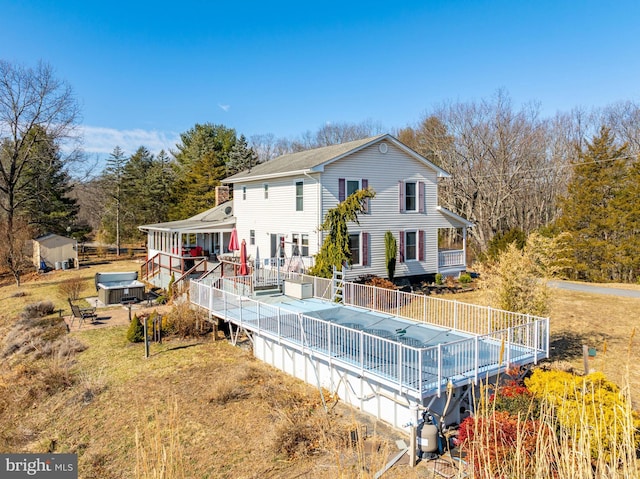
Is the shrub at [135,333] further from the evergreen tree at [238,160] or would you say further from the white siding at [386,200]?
the evergreen tree at [238,160]

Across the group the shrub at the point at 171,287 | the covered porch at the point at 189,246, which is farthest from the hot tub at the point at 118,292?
the covered porch at the point at 189,246

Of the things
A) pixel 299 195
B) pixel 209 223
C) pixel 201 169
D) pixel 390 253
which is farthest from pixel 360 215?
pixel 201 169

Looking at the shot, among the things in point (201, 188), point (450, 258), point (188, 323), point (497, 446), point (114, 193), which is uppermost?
point (201, 188)

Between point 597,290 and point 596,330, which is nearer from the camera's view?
point 596,330

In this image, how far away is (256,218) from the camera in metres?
23.8

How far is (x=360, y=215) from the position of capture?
20.3m

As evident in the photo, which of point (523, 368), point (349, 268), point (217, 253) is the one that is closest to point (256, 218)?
point (217, 253)

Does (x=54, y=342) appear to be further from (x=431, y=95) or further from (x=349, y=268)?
(x=431, y=95)

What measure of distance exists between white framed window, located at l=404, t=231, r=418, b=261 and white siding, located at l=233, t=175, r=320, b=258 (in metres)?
5.37

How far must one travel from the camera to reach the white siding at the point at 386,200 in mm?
19859

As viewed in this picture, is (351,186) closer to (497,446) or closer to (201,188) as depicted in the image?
(497,446)

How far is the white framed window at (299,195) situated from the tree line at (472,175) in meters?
14.2

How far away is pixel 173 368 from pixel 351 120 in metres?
49.5

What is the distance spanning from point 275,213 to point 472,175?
63.8ft
